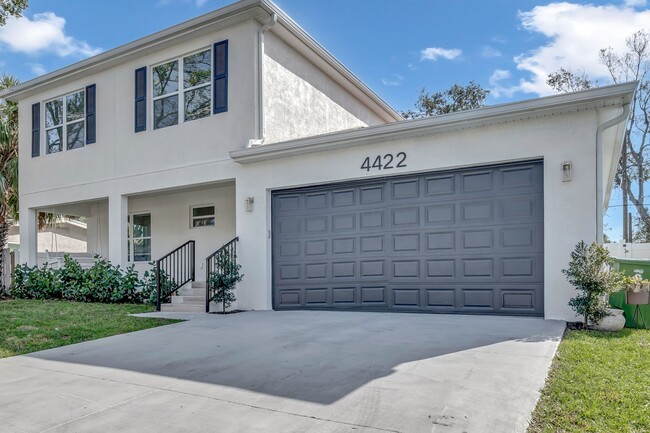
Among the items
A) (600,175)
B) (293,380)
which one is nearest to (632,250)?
(600,175)

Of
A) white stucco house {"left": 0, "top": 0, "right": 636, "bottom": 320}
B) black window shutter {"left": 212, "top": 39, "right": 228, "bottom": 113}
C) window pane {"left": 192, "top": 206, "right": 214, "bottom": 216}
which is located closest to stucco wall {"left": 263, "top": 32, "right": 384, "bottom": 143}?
white stucco house {"left": 0, "top": 0, "right": 636, "bottom": 320}

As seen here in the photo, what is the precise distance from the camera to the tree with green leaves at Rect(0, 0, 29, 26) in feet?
31.0

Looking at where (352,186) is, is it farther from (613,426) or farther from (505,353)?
(613,426)

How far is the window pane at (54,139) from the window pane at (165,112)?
12.5 feet

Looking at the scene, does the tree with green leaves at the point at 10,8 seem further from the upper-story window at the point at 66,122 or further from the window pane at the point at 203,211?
the window pane at the point at 203,211

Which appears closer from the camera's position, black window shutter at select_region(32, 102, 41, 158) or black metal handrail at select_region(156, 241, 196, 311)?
black metal handrail at select_region(156, 241, 196, 311)

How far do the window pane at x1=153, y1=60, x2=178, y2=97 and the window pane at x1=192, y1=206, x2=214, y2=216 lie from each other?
9.76 ft

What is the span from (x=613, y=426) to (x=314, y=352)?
2843 mm

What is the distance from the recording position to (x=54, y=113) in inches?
510

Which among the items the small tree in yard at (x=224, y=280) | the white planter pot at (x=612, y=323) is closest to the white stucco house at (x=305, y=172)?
the small tree in yard at (x=224, y=280)

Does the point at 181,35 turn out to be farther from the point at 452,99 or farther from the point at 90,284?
the point at 452,99

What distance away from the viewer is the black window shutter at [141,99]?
1103cm

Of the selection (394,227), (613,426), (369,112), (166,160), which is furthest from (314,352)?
(369,112)

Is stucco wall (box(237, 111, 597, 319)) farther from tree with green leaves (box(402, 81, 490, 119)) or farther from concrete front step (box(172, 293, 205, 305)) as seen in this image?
tree with green leaves (box(402, 81, 490, 119))
